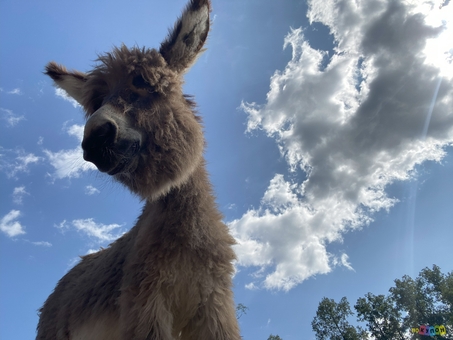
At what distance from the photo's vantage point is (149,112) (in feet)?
9.89

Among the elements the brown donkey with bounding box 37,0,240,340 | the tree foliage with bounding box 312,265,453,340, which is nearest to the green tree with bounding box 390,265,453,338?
the tree foliage with bounding box 312,265,453,340

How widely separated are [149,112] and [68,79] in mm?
1730

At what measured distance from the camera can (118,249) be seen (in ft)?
12.0

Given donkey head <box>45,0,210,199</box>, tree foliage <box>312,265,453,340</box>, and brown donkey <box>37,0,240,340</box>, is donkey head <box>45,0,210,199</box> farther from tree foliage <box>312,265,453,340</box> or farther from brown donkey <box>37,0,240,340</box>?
tree foliage <box>312,265,453,340</box>

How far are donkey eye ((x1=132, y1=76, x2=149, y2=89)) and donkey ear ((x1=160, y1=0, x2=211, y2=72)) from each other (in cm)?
45

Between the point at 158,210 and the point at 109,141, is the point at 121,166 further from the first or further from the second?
the point at 158,210

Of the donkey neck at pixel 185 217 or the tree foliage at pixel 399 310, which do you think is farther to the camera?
the tree foliage at pixel 399 310

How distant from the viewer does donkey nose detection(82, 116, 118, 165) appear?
→ 2533 mm

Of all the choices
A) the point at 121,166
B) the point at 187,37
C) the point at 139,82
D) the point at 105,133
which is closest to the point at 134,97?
the point at 139,82

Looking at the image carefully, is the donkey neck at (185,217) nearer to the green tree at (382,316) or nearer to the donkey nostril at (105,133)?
the donkey nostril at (105,133)

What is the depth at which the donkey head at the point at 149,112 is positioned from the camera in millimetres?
2730

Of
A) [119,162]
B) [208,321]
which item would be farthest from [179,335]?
[119,162]

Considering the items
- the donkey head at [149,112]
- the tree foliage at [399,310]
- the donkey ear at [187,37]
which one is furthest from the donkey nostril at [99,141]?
the tree foliage at [399,310]

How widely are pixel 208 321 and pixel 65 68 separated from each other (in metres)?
3.91
